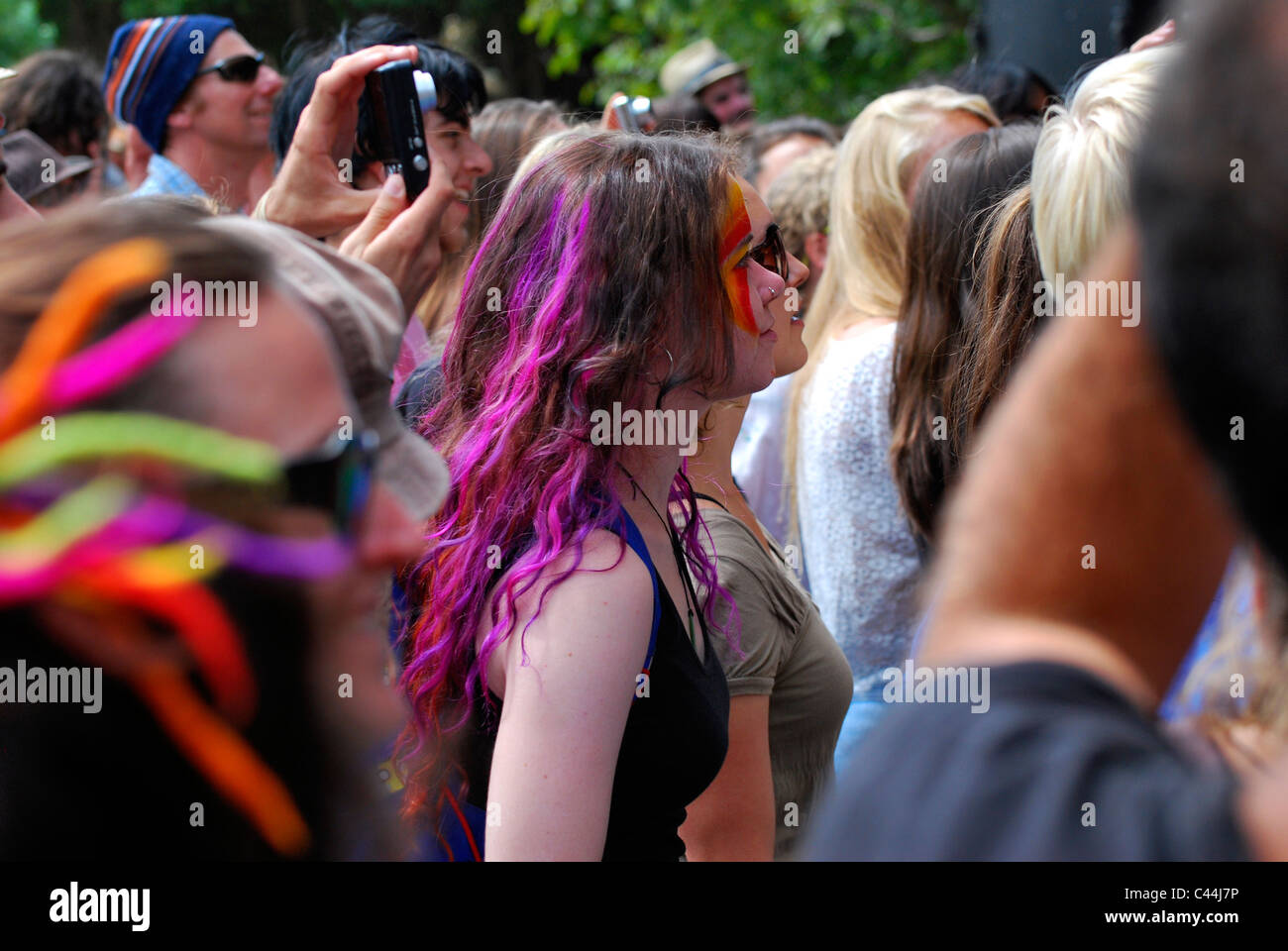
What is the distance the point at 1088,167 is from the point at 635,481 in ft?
3.31

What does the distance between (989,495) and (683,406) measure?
1363 millimetres

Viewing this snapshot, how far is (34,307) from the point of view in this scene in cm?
83

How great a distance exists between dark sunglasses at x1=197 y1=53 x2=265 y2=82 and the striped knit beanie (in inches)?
2.0

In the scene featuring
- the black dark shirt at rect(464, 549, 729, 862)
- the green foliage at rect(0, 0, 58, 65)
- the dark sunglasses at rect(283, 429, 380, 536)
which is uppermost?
the green foliage at rect(0, 0, 58, 65)

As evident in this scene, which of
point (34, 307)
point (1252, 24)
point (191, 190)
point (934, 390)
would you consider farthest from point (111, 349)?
point (191, 190)

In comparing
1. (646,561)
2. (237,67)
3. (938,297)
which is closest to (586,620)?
(646,561)

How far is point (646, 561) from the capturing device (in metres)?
1.87

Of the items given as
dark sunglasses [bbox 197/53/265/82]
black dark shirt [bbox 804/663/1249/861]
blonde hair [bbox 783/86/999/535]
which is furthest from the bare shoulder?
dark sunglasses [bbox 197/53/265/82]

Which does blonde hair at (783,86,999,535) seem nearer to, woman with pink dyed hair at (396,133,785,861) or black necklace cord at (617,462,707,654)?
woman with pink dyed hair at (396,133,785,861)

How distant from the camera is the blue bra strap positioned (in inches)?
72.0

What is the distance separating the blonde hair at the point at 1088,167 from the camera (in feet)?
7.36

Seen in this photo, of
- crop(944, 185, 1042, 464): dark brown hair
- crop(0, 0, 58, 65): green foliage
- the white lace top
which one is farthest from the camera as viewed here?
crop(0, 0, 58, 65): green foliage

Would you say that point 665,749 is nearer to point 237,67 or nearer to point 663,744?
point 663,744
